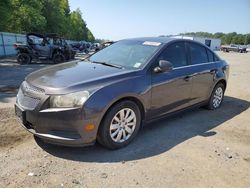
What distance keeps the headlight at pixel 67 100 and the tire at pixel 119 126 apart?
1.54ft

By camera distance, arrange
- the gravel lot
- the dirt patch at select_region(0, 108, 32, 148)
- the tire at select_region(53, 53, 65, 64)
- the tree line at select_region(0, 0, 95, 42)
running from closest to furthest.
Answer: the gravel lot → the dirt patch at select_region(0, 108, 32, 148) → the tire at select_region(53, 53, 65, 64) → the tree line at select_region(0, 0, 95, 42)

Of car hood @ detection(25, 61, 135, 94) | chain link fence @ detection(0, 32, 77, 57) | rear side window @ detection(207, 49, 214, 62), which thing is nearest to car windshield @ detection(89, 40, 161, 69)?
car hood @ detection(25, 61, 135, 94)

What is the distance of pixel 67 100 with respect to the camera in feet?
11.9

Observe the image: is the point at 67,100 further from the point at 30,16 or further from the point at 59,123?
the point at 30,16

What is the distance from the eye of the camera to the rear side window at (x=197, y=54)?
5.63 meters

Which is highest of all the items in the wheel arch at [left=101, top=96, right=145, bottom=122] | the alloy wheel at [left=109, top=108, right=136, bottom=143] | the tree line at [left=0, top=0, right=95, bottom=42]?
the tree line at [left=0, top=0, right=95, bottom=42]

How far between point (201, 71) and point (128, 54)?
1.67 metres

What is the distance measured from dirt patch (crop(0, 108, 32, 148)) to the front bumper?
70 centimetres

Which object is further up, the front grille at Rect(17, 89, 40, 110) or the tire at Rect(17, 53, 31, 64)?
the front grille at Rect(17, 89, 40, 110)

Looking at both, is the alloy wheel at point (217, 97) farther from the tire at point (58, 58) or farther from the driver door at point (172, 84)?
the tire at point (58, 58)

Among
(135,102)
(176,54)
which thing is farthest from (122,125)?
(176,54)

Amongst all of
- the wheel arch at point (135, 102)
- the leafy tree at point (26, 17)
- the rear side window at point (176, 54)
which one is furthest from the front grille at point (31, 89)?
the leafy tree at point (26, 17)

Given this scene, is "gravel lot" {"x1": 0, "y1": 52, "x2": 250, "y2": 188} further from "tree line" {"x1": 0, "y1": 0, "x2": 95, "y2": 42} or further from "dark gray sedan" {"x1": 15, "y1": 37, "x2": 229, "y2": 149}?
"tree line" {"x1": 0, "y1": 0, "x2": 95, "y2": 42}

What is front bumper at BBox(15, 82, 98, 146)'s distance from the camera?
11.7 feet
